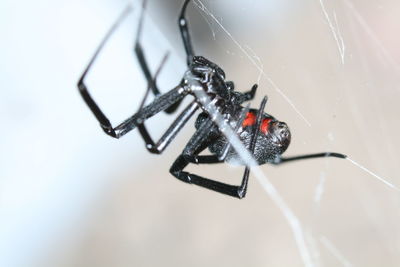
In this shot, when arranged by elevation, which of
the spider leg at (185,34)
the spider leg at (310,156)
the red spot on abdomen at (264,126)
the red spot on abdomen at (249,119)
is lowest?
the spider leg at (310,156)

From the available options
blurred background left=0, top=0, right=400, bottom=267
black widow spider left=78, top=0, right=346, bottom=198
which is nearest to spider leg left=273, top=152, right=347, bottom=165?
black widow spider left=78, top=0, right=346, bottom=198

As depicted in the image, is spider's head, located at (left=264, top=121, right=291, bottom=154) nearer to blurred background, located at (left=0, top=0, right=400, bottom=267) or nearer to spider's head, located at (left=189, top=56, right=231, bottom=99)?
spider's head, located at (left=189, top=56, right=231, bottom=99)

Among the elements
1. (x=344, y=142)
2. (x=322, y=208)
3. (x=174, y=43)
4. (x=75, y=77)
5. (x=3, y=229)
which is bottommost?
(x=322, y=208)

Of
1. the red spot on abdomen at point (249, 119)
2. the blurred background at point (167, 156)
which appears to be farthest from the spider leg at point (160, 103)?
the blurred background at point (167, 156)

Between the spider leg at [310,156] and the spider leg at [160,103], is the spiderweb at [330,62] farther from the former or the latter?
the spider leg at [160,103]

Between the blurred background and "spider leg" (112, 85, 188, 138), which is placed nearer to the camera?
"spider leg" (112, 85, 188, 138)

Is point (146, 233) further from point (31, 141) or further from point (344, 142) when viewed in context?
point (344, 142)

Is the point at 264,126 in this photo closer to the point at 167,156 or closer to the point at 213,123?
the point at 213,123

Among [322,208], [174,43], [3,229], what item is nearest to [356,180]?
[322,208]
